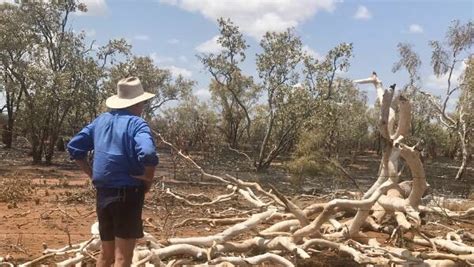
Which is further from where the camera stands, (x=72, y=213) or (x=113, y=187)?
(x=72, y=213)

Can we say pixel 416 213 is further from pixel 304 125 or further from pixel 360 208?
pixel 304 125

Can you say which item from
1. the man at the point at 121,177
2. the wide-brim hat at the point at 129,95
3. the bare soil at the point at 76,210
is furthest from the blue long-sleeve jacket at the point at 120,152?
the bare soil at the point at 76,210

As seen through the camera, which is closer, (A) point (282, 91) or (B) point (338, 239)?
(B) point (338, 239)

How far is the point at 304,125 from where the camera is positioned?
67.8 ft

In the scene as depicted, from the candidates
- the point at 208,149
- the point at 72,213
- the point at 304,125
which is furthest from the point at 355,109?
the point at 72,213

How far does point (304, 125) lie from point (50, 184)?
31.4 feet

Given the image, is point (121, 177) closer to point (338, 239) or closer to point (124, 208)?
point (124, 208)

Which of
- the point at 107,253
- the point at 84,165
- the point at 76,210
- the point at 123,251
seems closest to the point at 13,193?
the point at 76,210

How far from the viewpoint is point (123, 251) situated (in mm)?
3775

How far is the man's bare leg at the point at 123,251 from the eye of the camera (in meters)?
3.77

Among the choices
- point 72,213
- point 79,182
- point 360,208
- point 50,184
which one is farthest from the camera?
point 79,182

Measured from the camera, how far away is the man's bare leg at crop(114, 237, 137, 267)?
148 inches

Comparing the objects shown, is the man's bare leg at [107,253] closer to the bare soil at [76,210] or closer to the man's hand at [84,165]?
the man's hand at [84,165]

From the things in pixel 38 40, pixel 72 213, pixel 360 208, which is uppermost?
pixel 38 40
